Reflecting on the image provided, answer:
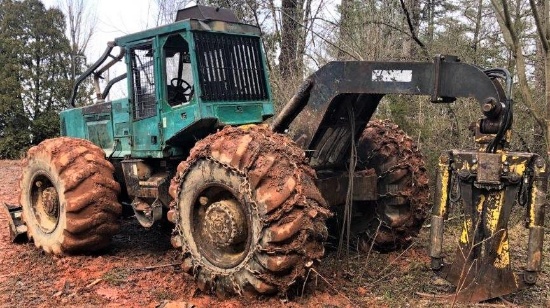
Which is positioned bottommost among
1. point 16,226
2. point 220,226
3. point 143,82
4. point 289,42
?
point 16,226

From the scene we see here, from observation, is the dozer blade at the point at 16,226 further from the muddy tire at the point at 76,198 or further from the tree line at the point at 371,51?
the tree line at the point at 371,51

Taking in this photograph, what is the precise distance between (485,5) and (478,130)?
930 cm

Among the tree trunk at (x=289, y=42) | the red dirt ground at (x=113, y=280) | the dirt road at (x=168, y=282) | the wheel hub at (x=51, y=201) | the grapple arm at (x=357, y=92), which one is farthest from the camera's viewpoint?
the tree trunk at (x=289, y=42)

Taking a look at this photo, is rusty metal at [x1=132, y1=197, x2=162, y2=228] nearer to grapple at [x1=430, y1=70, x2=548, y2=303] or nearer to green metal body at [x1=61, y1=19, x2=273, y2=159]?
green metal body at [x1=61, y1=19, x2=273, y2=159]

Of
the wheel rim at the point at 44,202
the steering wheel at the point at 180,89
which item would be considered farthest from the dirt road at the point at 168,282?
the steering wheel at the point at 180,89

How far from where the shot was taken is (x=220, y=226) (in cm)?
491

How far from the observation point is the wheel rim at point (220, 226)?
486 centimetres

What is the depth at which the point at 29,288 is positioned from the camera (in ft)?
18.4

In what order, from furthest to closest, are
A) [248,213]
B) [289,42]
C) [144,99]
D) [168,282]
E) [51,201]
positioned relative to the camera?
[289,42], [51,201], [144,99], [168,282], [248,213]

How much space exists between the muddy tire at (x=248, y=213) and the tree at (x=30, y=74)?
2053 centimetres

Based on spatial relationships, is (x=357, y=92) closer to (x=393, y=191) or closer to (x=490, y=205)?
(x=490, y=205)

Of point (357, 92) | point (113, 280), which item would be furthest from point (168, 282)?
point (357, 92)

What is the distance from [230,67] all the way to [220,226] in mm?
2123

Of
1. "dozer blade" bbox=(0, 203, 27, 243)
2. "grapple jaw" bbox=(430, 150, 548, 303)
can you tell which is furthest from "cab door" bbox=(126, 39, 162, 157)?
"grapple jaw" bbox=(430, 150, 548, 303)
